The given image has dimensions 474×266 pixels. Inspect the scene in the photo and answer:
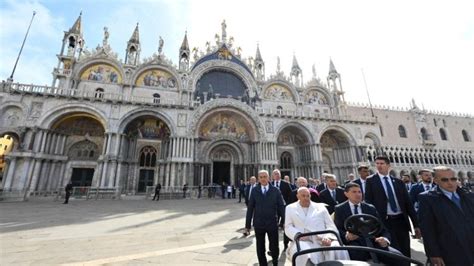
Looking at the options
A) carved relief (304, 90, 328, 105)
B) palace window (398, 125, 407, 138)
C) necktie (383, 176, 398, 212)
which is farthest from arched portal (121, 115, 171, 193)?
palace window (398, 125, 407, 138)

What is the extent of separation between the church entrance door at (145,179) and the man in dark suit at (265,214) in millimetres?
17992

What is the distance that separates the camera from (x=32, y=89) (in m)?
16.5

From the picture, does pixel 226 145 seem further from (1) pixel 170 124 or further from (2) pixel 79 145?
(2) pixel 79 145

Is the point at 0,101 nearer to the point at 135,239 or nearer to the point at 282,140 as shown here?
the point at 135,239

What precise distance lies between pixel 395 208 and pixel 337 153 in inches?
915

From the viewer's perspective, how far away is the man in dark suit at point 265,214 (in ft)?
12.0

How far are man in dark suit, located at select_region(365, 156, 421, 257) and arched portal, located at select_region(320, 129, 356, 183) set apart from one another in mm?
20894

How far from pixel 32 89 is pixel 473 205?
81.3ft

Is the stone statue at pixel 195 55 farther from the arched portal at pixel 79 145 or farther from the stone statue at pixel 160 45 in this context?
the arched portal at pixel 79 145

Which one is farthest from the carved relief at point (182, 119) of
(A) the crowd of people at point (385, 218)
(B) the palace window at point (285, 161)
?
(A) the crowd of people at point (385, 218)

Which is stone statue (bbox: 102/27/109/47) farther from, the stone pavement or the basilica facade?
the stone pavement

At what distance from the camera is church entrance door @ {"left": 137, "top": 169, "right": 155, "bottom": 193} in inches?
753

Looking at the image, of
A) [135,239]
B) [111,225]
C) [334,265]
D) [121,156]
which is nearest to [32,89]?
[121,156]

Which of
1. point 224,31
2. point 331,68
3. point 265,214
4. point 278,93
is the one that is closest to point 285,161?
point 278,93
